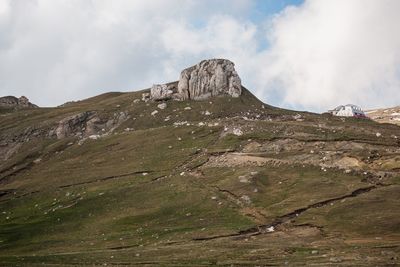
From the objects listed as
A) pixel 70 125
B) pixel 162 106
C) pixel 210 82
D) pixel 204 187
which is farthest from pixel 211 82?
pixel 204 187

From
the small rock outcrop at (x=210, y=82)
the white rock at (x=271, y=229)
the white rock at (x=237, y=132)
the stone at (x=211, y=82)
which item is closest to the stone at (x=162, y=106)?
the small rock outcrop at (x=210, y=82)

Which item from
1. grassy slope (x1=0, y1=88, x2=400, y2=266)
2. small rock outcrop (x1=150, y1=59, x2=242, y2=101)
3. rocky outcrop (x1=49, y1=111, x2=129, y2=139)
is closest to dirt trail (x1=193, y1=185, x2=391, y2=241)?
grassy slope (x1=0, y1=88, x2=400, y2=266)

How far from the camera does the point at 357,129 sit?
463 feet

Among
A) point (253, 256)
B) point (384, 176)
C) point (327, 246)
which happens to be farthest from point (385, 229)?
point (384, 176)

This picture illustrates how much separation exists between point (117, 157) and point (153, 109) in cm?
4500

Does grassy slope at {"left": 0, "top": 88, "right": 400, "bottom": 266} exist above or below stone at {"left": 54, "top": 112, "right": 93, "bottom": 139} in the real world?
below

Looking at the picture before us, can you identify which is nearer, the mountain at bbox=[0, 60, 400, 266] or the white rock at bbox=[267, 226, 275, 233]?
the mountain at bbox=[0, 60, 400, 266]

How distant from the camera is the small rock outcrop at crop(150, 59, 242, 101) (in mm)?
193250

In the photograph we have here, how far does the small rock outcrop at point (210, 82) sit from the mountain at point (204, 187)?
0.43m

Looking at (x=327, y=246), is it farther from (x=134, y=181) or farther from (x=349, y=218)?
(x=134, y=181)

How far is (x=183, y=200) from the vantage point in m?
104

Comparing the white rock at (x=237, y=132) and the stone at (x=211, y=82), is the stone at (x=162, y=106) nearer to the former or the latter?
the stone at (x=211, y=82)

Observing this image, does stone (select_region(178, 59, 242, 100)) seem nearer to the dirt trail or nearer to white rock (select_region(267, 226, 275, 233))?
the dirt trail

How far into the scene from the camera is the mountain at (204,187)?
6688 cm
